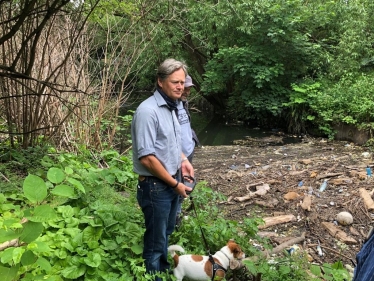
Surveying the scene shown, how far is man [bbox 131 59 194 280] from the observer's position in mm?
2428

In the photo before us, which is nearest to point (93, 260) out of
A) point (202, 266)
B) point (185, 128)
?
point (202, 266)

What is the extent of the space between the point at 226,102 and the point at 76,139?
43.9 feet

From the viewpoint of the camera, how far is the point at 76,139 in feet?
19.5

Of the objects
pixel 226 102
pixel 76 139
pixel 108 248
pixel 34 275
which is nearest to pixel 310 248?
pixel 108 248

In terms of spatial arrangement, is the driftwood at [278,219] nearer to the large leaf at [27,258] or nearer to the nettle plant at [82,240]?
the nettle plant at [82,240]

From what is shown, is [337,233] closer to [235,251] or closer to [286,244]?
[286,244]

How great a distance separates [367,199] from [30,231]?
16.3 feet

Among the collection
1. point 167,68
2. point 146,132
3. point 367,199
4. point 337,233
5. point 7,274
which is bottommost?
point 337,233

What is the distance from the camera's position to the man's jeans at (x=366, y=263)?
0.96m

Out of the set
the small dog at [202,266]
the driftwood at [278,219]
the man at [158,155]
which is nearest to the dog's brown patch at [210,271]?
the small dog at [202,266]

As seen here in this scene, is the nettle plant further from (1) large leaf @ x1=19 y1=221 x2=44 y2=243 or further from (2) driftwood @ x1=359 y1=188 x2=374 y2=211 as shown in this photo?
(2) driftwood @ x1=359 y1=188 x2=374 y2=211

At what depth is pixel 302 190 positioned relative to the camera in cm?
575

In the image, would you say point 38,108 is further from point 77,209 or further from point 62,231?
point 62,231


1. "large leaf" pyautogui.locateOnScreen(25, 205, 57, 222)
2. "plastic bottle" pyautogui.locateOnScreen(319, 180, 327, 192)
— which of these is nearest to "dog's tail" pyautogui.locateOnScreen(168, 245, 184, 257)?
"large leaf" pyautogui.locateOnScreen(25, 205, 57, 222)
